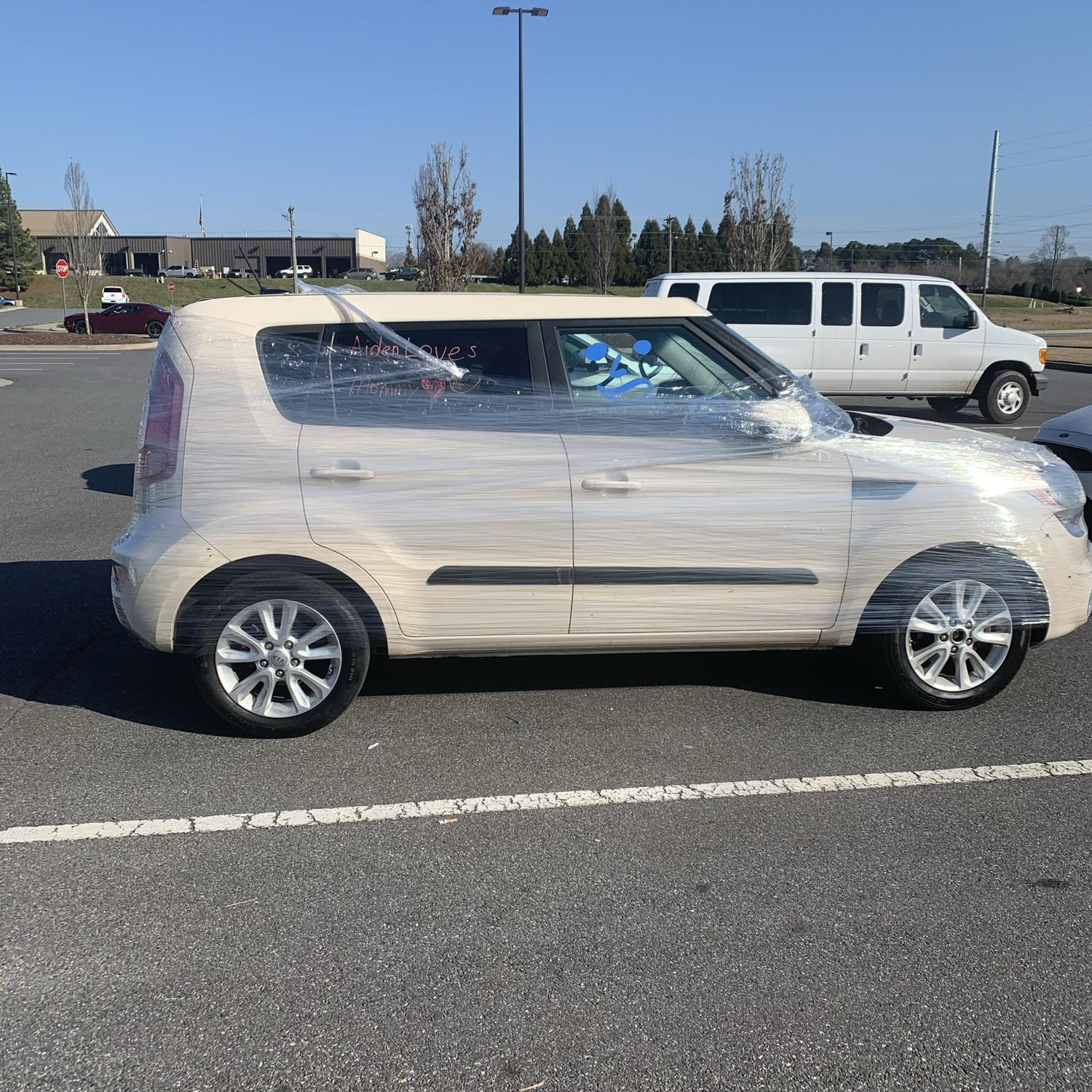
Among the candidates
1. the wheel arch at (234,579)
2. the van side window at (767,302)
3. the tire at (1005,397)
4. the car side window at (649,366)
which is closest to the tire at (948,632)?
the car side window at (649,366)

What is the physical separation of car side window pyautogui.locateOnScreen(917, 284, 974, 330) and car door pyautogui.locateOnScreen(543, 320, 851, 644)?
410 inches

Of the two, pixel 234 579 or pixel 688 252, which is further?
pixel 688 252

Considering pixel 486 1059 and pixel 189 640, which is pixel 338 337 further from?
pixel 486 1059

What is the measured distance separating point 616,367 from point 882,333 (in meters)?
10.3

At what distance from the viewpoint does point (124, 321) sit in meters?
42.2

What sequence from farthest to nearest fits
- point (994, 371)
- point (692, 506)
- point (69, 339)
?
1. point (69, 339)
2. point (994, 371)
3. point (692, 506)

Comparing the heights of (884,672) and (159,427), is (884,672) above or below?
below

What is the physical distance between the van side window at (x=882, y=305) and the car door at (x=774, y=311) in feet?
2.28

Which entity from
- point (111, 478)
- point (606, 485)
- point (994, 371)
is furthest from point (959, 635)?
point (994, 371)

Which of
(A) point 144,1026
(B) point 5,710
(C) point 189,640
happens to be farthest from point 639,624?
(B) point 5,710

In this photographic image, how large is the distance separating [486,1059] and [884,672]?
2578mm

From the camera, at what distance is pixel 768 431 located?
421cm

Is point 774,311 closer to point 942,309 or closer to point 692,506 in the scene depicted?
point 942,309

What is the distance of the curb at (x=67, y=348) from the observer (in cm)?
3269
